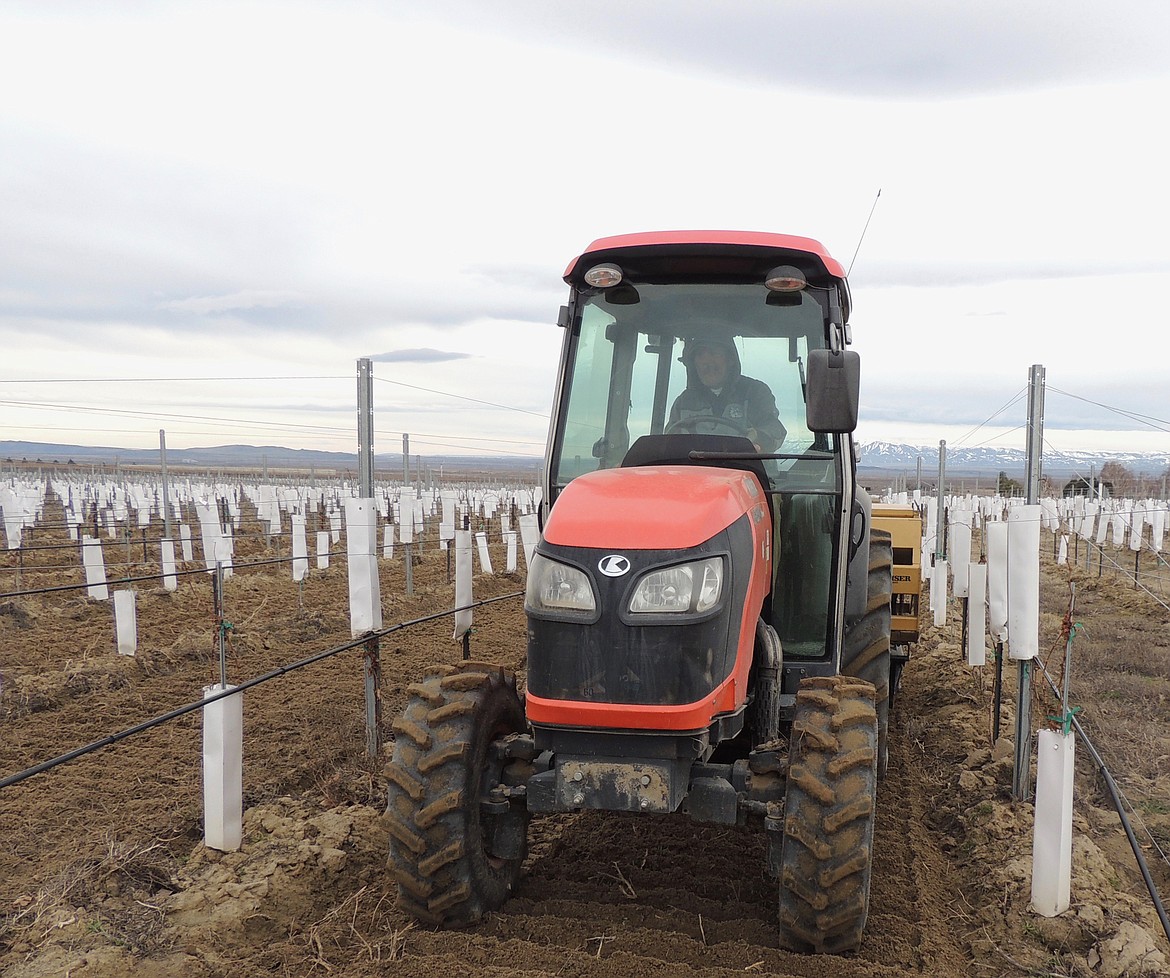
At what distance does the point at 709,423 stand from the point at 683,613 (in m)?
1.23

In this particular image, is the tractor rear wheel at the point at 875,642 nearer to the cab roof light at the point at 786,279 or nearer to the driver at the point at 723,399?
the driver at the point at 723,399

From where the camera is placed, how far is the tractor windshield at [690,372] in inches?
163

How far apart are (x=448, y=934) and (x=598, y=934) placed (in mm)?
566

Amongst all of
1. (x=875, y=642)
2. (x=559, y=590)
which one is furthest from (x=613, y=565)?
(x=875, y=642)

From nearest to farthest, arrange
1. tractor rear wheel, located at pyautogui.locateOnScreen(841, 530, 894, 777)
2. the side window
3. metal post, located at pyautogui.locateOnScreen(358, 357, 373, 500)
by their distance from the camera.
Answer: the side window < tractor rear wheel, located at pyautogui.locateOnScreen(841, 530, 894, 777) < metal post, located at pyautogui.locateOnScreen(358, 357, 373, 500)

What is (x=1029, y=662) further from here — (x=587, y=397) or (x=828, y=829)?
(x=587, y=397)

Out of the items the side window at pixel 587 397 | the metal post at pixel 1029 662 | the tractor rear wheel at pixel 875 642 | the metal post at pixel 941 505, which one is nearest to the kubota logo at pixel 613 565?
the side window at pixel 587 397

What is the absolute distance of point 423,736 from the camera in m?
3.54

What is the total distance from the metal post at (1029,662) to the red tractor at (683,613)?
1342 mm

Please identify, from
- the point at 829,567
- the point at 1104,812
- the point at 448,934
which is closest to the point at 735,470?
the point at 829,567

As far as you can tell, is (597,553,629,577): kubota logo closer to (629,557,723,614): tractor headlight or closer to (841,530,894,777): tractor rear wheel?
(629,557,723,614): tractor headlight

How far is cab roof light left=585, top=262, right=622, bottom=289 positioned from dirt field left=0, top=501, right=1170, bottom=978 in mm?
2582

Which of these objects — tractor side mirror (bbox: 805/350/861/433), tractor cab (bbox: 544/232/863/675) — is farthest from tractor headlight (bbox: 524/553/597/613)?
tractor side mirror (bbox: 805/350/861/433)

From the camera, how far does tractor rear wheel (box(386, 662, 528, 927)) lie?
3463 millimetres
